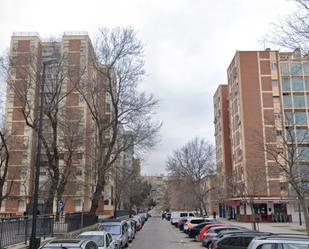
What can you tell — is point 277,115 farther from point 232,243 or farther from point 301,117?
point 232,243

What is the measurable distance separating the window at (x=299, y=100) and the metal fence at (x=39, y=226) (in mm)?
46098

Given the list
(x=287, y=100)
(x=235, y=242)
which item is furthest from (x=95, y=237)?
(x=287, y=100)

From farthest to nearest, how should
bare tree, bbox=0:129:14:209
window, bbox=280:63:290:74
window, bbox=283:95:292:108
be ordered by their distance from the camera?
1. window, bbox=280:63:290:74
2. window, bbox=283:95:292:108
3. bare tree, bbox=0:129:14:209

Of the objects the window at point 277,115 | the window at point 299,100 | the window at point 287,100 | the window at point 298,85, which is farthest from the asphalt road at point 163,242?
the window at point 298,85

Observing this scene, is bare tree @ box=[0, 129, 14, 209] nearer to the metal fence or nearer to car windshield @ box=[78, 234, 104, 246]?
the metal fence

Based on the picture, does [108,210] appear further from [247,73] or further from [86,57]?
[86,57]

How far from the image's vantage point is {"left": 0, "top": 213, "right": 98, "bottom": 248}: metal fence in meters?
16.5

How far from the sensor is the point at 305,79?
2534 inches

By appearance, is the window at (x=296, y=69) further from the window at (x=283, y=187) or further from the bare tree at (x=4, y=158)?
the window at (x=283, y=187)

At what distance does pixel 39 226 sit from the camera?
21766mm

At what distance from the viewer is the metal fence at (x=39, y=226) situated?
1651 centimetres

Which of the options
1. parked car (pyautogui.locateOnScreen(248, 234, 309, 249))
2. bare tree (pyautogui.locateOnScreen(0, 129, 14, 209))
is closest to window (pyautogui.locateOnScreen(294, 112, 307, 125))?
bare tree (pyautogui.locateOnScreen(0, 129, 14, 209))

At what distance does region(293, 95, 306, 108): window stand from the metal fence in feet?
151

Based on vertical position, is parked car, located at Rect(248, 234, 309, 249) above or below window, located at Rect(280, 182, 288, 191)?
below
